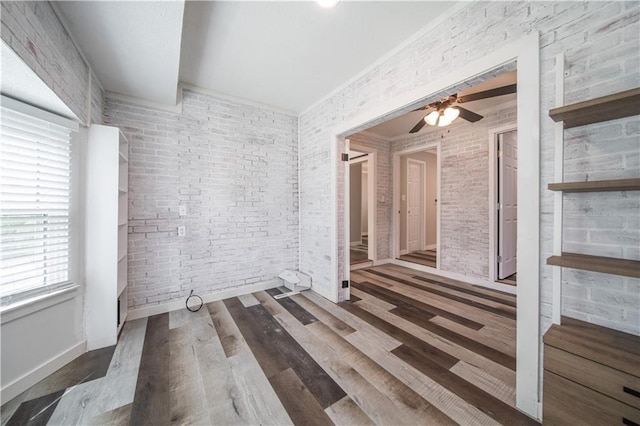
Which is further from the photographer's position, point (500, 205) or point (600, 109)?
point (500, 205)

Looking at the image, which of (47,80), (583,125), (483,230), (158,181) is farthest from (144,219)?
(483,230)

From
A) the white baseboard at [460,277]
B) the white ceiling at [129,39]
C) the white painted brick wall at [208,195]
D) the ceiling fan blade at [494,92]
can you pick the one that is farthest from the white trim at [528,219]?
the white painted brick wall at [208,195]

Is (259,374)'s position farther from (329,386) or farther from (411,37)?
(411,37)

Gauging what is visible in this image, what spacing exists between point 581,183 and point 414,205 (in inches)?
195

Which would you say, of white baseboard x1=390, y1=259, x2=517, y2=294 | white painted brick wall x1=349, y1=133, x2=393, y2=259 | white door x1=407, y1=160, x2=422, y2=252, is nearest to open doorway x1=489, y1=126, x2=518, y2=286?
white baseboard x1=390, y1=259, x2=517, y2=294

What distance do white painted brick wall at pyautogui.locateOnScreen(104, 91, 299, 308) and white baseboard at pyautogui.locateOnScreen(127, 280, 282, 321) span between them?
0.06m

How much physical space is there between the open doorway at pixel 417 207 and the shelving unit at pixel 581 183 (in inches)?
149

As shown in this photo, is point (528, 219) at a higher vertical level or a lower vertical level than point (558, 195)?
lower

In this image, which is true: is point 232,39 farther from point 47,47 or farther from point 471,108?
point 471,108

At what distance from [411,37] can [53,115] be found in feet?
9.67

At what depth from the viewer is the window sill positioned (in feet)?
4.73

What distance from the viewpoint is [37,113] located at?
1.63m

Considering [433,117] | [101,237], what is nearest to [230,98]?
[101,237]

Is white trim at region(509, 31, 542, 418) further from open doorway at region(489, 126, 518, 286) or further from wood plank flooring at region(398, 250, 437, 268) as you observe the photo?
wood plank flooring at region(398, 250, 437, 268)
